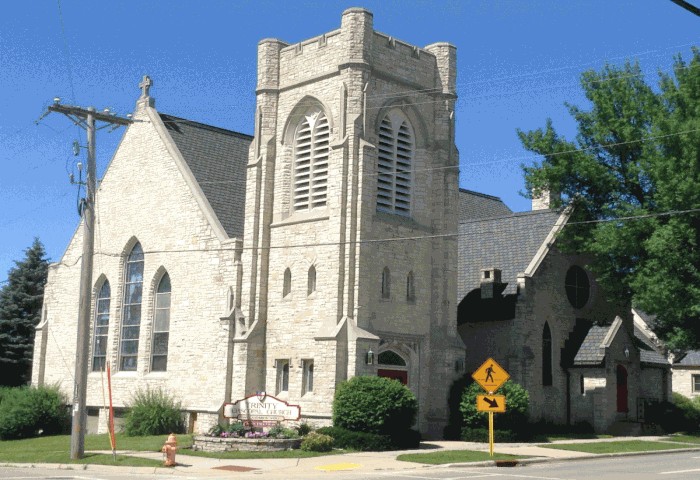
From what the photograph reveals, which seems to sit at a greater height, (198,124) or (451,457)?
(198,124)

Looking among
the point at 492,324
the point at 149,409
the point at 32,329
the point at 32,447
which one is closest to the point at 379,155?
the point at 492,324

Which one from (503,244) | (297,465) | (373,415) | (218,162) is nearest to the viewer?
(297,465)

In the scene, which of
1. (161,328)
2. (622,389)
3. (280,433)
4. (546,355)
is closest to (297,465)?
(280,433)

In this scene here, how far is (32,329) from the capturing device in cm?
5331

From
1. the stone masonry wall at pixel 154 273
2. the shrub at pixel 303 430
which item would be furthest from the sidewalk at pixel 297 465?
the stone masonry wall at pixel 154 273

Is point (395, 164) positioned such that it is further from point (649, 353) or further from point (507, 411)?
point (649, 353)

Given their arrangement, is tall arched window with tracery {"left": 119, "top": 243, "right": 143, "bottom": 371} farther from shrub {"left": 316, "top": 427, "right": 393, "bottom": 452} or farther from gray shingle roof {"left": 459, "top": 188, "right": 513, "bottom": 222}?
gray shingle roof {"left": 459, "top": 188, "right": 513, "bottom": 222}

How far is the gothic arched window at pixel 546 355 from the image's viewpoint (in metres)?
38.2

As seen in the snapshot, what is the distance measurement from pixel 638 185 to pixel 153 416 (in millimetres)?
→ 20174

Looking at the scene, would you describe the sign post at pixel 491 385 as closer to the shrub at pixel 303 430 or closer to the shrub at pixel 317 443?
the shrub at pixel 317 443

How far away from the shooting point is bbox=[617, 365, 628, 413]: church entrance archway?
128 ft

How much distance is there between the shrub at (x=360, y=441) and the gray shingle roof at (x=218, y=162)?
10603 millimetres

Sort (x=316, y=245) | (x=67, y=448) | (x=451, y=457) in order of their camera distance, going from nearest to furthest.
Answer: (x=451, y=457) < (x=67, y=448) < (x=316, y=245)

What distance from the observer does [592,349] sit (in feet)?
125
